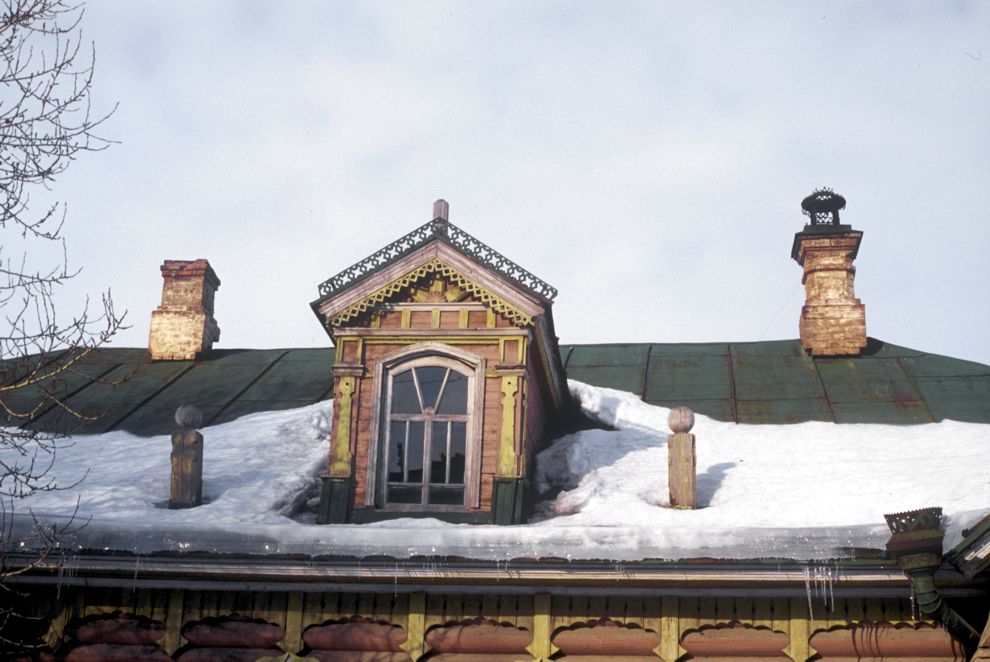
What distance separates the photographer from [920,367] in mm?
14508

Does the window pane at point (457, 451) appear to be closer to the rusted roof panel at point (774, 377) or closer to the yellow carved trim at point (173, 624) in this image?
the yellow carved trim at point (173, 624)

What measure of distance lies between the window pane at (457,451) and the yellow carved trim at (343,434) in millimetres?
979

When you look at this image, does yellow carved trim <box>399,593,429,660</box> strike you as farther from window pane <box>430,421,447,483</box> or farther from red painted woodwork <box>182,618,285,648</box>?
window pane <box>430,421,447,483</box>

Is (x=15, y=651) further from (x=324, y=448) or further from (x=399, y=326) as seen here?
(x=399, y=326)

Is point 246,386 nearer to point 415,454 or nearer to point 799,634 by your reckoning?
point 415,454

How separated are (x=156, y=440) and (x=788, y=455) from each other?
6.75 metres

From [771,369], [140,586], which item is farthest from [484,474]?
[771,369]

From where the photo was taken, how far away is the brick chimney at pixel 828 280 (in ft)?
50.3

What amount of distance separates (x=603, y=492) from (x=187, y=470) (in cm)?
391

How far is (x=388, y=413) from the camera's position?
37.6 feet

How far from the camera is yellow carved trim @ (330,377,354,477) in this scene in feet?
36.9

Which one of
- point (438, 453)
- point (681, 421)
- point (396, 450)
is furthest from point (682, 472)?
point (396, 450)

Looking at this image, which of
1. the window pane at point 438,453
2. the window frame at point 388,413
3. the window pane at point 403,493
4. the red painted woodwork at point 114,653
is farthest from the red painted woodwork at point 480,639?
the red painted woodwork at point 114,653

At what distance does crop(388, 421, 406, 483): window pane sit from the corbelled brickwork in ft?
21.1
